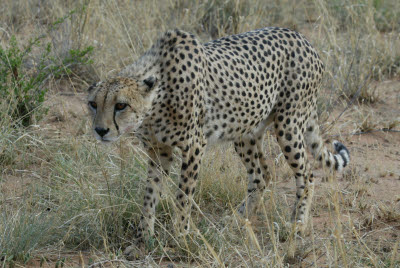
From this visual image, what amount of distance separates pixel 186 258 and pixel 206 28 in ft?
12.0

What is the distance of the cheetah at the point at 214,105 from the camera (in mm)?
3076

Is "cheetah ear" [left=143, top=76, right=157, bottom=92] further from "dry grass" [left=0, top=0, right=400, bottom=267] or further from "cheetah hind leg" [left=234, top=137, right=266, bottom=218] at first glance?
"cheetah hind leg" [left=234, top=137, right=266, bottom=218]

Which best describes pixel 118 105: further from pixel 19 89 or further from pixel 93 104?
pixel 19 89

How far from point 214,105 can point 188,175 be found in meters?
0.42

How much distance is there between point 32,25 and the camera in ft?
20.4

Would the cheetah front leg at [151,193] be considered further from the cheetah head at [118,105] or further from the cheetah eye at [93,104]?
the cheetah eye at [93,104]

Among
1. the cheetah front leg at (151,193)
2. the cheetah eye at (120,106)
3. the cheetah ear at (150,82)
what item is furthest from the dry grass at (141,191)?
the cheetah ear at (150,82)

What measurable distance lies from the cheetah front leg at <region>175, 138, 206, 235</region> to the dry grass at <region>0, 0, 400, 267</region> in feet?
0.29

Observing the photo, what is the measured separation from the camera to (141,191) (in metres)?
3.80

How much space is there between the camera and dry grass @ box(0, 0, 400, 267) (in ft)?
10.3

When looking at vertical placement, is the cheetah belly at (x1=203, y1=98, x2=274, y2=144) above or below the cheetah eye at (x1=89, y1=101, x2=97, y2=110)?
below

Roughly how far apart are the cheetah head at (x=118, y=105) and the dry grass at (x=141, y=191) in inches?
5.8

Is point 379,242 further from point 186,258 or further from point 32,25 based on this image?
point 32,25

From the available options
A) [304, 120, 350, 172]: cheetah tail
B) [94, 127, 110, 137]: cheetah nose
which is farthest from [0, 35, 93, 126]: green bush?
[304, 120, 350, 172]: cheetah tail
